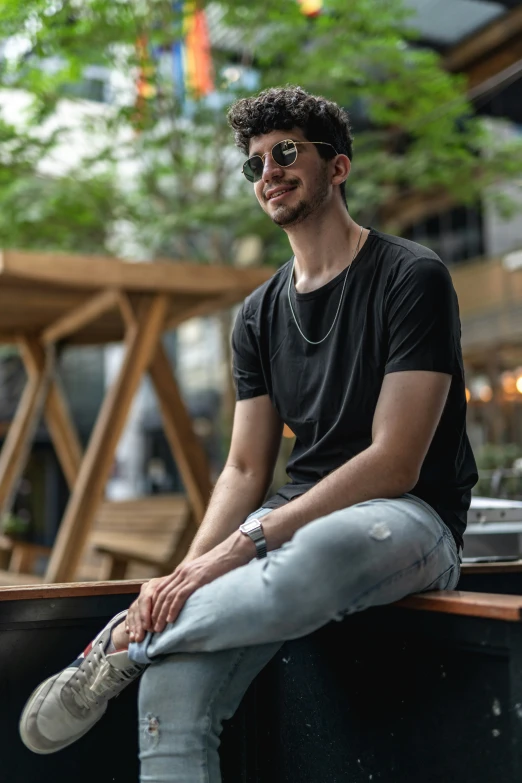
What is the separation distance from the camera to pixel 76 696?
2.03 m

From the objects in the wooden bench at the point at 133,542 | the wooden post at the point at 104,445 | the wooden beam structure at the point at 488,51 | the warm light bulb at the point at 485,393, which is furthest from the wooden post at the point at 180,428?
the wooden beam structure at the point at 488,51

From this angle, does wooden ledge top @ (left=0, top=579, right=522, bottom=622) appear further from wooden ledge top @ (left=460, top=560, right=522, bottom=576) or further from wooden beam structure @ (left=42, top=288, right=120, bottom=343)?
wooden beam structure @ (left=42, top=288, right=120, bottom=343)

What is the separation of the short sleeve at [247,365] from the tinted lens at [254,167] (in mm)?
389

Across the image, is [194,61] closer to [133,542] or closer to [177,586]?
[133,542]

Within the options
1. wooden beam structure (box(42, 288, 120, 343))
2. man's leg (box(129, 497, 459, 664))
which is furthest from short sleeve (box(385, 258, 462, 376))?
wooden beam structure (box(42, 288, 120, 343))

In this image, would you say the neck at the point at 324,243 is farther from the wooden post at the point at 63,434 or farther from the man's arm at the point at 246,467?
the wooden post at the point at 63,434

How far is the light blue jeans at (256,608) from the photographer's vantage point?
5.86 ft

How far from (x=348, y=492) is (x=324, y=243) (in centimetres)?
75

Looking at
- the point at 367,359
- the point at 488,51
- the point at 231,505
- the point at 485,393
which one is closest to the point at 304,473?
the point at 231,505

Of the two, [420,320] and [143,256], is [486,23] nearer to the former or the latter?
[143,256]

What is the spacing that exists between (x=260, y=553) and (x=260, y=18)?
29.4ft

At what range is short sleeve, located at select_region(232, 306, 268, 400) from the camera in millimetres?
2596

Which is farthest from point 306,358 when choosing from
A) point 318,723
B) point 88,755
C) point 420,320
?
point 88,755

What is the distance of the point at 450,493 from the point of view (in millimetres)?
2197
